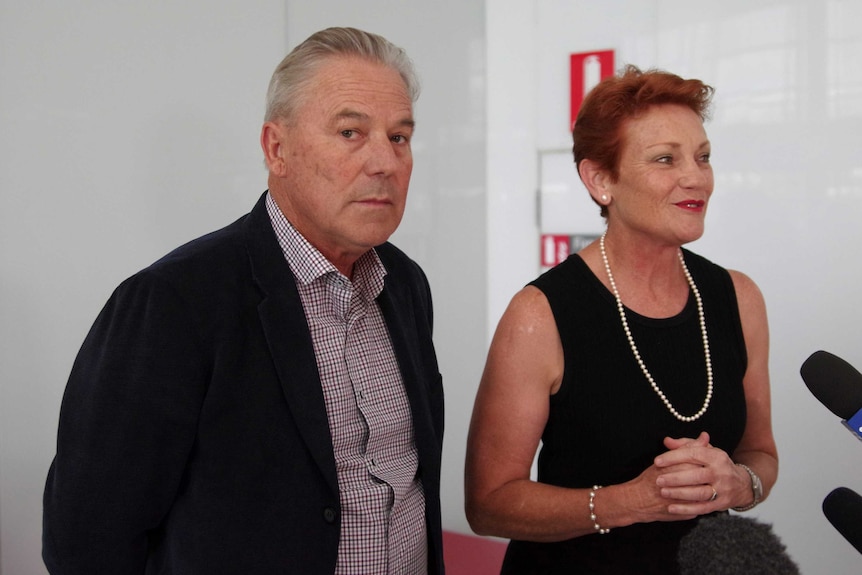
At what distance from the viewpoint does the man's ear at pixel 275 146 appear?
1.35 meters

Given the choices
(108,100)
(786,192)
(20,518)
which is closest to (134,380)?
(20,518)

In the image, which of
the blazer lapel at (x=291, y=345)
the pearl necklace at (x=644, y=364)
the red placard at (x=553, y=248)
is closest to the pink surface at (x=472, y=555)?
the red placard at (x=553, y=248)

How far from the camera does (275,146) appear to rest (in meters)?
1.37

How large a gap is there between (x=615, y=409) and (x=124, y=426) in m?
0.91

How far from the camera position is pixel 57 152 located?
1.74 m

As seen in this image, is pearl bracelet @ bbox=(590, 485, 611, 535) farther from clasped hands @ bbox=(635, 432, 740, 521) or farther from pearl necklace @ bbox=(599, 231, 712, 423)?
pearl necklace @ bbox=(599, 231, 712, 423)

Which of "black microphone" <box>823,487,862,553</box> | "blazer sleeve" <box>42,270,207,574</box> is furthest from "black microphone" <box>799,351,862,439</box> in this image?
"blazer sleeve" <box>42,270,207,574</box>

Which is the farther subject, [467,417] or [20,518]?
[467,417]

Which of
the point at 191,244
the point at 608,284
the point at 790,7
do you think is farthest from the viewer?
the point at 790,7

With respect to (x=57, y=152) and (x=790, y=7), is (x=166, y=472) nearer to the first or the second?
(x=57, y=152)

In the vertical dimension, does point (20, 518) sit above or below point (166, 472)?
below

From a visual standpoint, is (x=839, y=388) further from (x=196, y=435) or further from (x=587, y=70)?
(x=587, y=70)

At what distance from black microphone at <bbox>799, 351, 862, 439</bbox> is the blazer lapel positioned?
742mm

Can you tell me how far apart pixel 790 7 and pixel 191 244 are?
8.40ft
